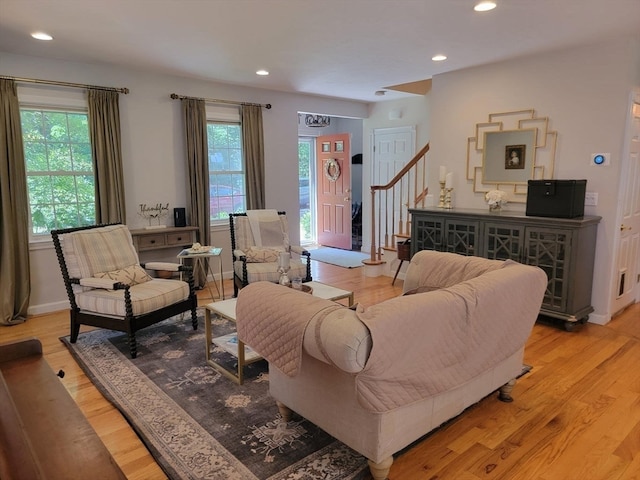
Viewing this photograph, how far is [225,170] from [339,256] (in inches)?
98.0

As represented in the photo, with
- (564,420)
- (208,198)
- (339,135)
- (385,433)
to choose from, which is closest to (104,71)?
(208,198)

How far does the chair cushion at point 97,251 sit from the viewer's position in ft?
11.4

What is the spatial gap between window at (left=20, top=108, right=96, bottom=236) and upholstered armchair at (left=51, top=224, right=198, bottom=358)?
0.93m

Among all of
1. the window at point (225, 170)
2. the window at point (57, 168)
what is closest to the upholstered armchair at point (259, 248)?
the window at point (225, 170)

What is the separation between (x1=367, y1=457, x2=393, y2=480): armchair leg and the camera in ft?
5.99

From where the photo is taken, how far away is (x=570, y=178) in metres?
3.92

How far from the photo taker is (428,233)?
462cm

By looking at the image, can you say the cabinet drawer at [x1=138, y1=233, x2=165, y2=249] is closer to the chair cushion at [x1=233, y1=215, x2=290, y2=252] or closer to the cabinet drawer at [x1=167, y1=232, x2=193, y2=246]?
the cabinet drawer at [x1=167, y1=232, x2=193, y2=246]

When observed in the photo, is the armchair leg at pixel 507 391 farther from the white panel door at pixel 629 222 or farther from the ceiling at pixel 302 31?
the ceiling at pixel 302 31

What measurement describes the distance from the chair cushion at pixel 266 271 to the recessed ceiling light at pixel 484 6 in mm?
2717

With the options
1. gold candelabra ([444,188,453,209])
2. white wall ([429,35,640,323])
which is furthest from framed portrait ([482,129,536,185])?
gold candelabra ([444,188,453,209])

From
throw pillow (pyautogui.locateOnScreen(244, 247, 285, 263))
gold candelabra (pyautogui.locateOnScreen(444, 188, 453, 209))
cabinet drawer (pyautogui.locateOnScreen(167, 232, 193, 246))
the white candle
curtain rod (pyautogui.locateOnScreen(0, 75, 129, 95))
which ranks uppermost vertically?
curtain rod (pyautogui.locateOnScreen(0, 75, 129, 95))

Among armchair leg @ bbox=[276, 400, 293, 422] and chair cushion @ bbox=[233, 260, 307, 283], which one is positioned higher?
chair cushion @ bbox=[233, 260, 307, 283]

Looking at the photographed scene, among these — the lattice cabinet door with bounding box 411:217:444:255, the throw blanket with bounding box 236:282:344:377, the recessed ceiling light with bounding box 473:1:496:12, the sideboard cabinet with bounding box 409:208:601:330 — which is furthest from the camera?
the lattice cabinet door with bounding box 411:217:444:255
